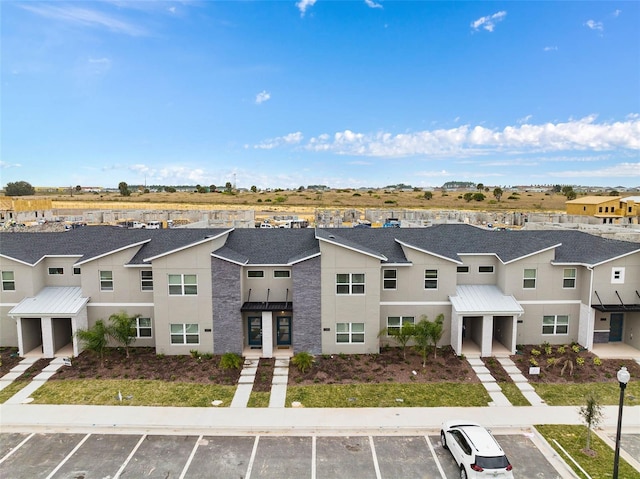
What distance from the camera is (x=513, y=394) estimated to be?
19766mm

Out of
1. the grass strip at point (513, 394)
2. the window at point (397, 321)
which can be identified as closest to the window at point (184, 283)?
the window at point (397, 321)

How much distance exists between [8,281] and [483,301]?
1119 inches

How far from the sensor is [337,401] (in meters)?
19.1

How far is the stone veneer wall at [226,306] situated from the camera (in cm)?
2356

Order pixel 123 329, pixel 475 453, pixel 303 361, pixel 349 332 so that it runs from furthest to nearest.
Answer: pixel 349 332 → pixel 123 329 → pixel 303 361 → pixel 475 453

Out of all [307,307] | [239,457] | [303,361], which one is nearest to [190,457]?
[239,457]

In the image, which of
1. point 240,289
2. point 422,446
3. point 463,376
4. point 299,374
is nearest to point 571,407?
point 463,376

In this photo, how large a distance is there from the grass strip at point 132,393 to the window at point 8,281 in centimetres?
810

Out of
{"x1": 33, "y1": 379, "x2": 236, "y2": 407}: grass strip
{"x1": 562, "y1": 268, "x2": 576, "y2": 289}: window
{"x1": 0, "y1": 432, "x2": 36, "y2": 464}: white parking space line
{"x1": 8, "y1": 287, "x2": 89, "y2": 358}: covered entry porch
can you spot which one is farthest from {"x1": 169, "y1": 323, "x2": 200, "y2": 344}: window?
{"x1": 562, "y1": 268, "x2": 576, "y2": 289}: window

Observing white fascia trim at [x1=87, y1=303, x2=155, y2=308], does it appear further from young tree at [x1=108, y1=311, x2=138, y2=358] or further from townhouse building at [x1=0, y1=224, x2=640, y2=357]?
young tree at [x1=108, y1=311, x2=138, y2=358]

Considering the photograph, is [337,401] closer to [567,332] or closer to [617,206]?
[567,332]

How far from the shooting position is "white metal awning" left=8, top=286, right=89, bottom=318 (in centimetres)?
2369

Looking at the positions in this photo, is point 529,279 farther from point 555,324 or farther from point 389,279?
point 389,279

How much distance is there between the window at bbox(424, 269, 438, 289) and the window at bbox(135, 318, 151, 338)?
661 inches
